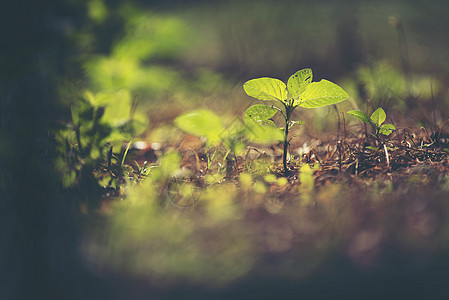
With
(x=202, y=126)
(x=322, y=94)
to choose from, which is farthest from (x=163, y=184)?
(x=322, y=94)

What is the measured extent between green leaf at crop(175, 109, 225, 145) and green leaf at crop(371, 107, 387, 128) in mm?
155

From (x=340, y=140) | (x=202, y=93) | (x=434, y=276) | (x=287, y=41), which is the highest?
(x=287, y=41)

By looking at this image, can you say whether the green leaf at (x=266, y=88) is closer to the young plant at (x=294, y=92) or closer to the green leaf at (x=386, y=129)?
the young plant at (x=294, y=92)

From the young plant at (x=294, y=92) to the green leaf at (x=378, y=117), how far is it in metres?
0.06

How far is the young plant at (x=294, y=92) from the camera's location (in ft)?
0.86

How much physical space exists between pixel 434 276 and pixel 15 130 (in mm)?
542

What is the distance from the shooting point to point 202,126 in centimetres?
32

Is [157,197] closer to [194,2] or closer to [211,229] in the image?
[211,229]

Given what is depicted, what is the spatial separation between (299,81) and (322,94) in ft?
0.08

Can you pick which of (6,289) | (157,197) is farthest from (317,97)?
(6,289)

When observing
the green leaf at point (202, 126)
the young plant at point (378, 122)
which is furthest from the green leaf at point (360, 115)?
the green leaf at point (202, 126)

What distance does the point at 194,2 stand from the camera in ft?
1.67

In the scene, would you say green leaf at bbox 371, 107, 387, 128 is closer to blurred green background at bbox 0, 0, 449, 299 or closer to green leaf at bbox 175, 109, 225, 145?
blurred green background at bbox 0, 0, 449, 299

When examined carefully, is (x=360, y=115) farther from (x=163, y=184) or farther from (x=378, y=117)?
(x=163, y=184)
